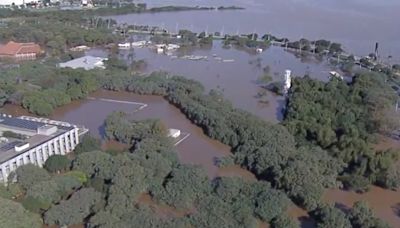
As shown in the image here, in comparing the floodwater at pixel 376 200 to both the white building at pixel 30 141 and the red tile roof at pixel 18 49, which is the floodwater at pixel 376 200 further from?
the red tile roof at pixel 18 49

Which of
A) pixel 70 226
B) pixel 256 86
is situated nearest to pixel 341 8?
pixel 256 86

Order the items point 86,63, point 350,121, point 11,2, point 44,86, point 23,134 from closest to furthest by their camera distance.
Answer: point 23,134
point 350,121
point 44,86
point 86,63
point 11,2

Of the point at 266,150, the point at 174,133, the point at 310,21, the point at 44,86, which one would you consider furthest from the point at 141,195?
the point at 310,21

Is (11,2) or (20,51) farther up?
(11,2)

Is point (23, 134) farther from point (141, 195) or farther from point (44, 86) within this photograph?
point (44, 86)

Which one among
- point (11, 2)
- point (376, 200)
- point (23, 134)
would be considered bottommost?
point (376, 200)

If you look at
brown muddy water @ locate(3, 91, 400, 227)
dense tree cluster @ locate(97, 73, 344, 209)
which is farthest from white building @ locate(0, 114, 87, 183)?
dense tree cluster @ locate(97, 73, 344, 209)

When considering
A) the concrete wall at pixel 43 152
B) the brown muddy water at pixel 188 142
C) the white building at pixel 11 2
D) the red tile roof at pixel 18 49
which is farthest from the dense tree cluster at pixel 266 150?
the white building at pixel 11 2
